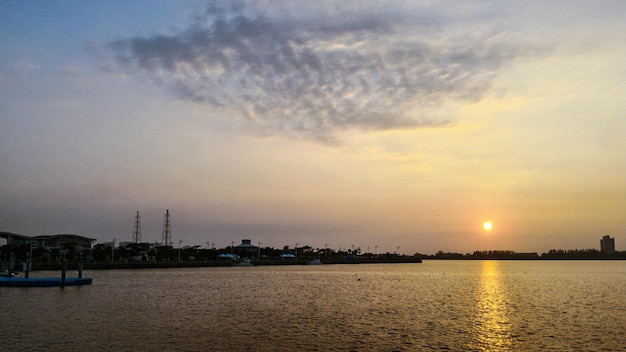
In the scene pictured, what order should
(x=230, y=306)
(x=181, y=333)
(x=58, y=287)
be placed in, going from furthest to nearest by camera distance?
(x=58, y=287) → (x=230, y=306) → (x=181, y=333)

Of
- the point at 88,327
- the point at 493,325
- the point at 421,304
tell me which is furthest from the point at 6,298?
the point at 493,325

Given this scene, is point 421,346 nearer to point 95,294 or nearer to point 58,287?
point 95,294

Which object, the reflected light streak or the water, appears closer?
the water

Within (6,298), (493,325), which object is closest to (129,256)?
(6,298)

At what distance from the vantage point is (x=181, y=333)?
127ft

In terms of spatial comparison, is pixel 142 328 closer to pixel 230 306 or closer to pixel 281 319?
pixel 281 319

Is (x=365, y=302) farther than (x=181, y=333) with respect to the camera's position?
Yes

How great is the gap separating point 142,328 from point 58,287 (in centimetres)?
4319

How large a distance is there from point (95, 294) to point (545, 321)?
54.6 meters

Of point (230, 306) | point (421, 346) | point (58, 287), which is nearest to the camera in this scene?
point (421, 346)

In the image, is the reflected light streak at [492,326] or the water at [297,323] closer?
the water at [297,323]

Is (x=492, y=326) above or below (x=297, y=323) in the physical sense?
below

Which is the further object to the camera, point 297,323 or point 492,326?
point 492,326

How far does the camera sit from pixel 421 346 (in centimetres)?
3509
